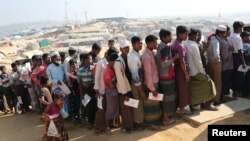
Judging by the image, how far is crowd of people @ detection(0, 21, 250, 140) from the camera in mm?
5527

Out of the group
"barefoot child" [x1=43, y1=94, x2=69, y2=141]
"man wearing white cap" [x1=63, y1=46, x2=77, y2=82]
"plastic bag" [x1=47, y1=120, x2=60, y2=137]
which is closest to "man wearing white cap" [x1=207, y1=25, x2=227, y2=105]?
"man wearing white cap" [x1=63, y1=46, x2=77, y2=82]

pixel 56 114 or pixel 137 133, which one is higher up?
pixel 56 114

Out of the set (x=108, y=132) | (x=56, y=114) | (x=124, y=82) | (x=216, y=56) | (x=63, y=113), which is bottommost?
(x=108, y=132)

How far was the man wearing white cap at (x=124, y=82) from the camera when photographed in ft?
17.8

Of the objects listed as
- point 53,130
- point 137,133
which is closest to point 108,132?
point 137,133

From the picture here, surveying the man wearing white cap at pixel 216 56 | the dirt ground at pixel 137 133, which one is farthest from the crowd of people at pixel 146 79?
the dirt ground at pixel 137 133

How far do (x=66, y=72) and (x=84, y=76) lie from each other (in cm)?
78

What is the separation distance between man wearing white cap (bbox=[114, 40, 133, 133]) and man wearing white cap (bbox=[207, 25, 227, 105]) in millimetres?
1762

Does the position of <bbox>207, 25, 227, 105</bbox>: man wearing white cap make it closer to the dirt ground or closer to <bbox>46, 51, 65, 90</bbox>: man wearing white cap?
the dirt ground

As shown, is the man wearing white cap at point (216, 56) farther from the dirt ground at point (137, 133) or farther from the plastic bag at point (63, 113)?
the plastic bag at point (63, 113)

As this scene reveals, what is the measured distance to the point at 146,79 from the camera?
18.1 feet

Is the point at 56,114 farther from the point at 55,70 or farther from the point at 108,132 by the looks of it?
the point at 55,70

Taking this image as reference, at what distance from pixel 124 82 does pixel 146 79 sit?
381mm

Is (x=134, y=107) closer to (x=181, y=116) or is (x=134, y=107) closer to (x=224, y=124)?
(x=181, y=116)
